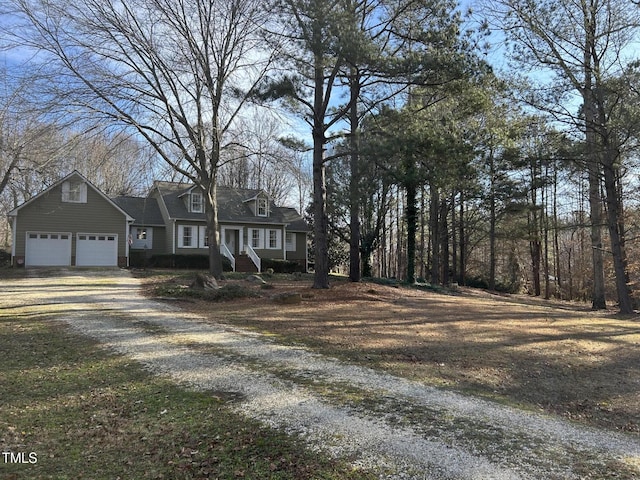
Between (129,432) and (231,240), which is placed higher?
(231,240)

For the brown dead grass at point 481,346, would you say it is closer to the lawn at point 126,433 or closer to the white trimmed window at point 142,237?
the lawn at point 126,433

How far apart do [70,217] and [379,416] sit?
78.3 ft

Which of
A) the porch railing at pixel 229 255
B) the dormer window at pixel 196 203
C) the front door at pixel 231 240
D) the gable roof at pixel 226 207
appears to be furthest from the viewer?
the front door at pixel 231 240

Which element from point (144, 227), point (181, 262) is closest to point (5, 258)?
point (144, 227)

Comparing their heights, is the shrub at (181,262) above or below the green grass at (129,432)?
above

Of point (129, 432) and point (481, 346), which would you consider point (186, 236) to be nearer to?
point (481, 346)

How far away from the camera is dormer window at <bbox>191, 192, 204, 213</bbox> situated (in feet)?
92.3

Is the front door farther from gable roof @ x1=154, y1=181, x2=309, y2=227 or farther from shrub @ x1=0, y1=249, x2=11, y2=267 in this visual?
shrub @ x1=0, y1=249, x2=11, y2=267

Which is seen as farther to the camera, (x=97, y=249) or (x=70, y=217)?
(x=97, y=249)

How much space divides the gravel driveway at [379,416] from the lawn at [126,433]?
0.28 meters

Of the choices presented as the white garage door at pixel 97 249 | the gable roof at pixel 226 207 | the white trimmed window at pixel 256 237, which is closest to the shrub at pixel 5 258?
the white garage door at pixel 97 249

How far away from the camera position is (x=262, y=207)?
30125 mm

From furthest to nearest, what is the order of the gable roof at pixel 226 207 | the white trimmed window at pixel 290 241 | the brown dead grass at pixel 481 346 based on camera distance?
the white trimmed window at pixel 290 241, the gable roof at pixel 226 207, the brown dead grass at pixel 481 346

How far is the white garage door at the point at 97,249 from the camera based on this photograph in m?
24.2
